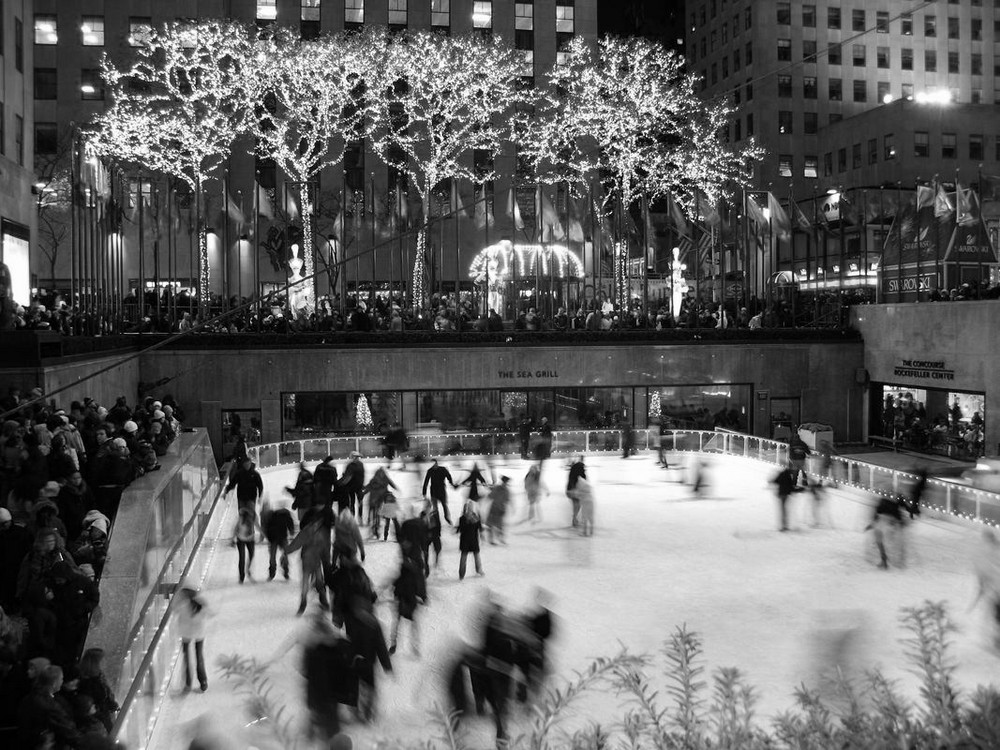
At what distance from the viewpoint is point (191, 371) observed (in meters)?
27.9

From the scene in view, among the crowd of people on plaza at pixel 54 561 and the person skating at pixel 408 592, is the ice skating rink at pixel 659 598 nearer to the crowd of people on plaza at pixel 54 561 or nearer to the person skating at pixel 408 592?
the person skating at pixel 408 592

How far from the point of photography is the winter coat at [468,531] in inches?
490

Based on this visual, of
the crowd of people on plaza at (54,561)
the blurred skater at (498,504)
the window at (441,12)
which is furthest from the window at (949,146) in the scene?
the crowd of people on plaza at (54,561)

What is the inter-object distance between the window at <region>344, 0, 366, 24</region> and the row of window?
1295 inches

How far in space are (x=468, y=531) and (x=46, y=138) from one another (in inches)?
1634

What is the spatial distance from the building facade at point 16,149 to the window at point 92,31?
20549 millimetres

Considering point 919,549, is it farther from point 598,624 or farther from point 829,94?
point 829,94

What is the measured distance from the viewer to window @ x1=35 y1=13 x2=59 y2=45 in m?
45.7

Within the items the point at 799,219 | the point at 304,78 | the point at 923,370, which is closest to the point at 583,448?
the point at 923,370

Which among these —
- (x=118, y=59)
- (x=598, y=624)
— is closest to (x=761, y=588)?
(x=598, y=624)

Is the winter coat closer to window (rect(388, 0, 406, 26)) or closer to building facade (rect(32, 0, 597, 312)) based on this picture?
building facade (rect(32, 0, 597, 312))

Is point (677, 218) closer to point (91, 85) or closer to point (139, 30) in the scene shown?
point (139, 30)

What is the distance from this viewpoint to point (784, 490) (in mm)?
16219

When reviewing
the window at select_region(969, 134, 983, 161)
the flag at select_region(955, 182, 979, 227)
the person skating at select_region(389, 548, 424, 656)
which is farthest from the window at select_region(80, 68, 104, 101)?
the window at select_region(969, 134, 983, 161)
